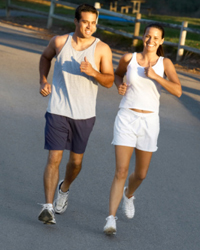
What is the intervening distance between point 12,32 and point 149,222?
46.1 ft

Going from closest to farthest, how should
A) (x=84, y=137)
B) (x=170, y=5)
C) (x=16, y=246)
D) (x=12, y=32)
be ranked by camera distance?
(x=16, y=246)
(x=84, y=137)
(x=12, y=32)
(x=170, y=5)

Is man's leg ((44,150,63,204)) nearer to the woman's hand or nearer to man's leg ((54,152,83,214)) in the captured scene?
man's leg ((54,152,83,214))

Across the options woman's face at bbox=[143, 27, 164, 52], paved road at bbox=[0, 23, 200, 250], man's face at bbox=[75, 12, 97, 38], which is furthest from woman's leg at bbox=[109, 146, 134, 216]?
man's face at bbox=[75, 12, 97, 38]

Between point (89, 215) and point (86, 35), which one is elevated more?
point (86, 35)

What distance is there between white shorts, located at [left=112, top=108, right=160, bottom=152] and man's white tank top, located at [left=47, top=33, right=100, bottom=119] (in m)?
0.35

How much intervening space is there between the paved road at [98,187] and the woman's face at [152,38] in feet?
5.72

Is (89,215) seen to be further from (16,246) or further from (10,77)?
(10,77)

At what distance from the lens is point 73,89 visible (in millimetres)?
5039

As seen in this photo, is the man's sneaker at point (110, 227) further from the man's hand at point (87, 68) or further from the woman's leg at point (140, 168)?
the man's hand at point (87, 68)

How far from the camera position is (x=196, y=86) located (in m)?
12.1

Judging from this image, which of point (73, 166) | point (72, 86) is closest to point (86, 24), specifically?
point (72, 86)

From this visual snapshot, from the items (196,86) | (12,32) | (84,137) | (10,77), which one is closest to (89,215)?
(84,137)

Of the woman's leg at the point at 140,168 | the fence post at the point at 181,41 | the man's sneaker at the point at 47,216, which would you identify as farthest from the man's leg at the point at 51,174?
the fence post at the point at 181,41

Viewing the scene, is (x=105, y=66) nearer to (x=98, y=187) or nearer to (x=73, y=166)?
(x=73, y=166)
